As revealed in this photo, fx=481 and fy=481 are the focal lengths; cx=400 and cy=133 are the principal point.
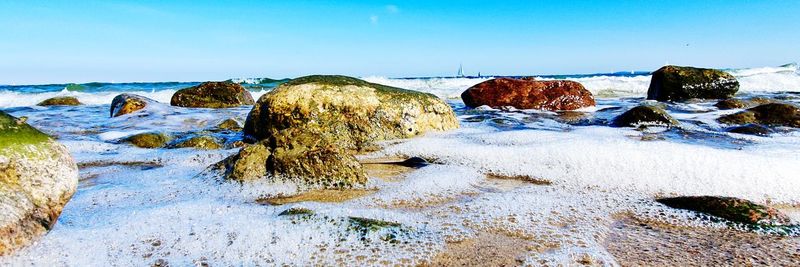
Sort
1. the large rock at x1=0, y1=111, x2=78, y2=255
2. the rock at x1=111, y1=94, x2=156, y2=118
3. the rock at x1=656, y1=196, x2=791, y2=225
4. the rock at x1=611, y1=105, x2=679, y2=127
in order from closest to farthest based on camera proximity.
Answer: the large rock at x1=0, y1=111, x2=78, y2=255 → the rock at x1=656, y1=196, x2=791, y2=225 → the rock at x1=611, y1=105, x2=679, y2=127 → the rock at x1=111, y1=94, x2=156, y2=118

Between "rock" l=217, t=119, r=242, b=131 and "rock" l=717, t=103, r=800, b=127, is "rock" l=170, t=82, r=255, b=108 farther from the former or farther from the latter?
"rock" l=717, t=103, r=800, b=127

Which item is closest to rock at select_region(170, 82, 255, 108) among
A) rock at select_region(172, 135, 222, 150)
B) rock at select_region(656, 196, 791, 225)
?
rock at select_region(172, 135, 222, 150)

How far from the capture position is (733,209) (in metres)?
2.19

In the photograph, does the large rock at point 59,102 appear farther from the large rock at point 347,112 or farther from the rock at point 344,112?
the rock at point 344,112

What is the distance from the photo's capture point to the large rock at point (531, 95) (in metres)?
8.43

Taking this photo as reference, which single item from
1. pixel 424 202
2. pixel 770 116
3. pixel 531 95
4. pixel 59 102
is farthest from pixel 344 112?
pixel 59 102

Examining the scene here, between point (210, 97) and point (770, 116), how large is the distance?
367 inches

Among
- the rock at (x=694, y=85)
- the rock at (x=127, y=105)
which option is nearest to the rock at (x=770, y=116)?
the rock at (x=694, y=85)

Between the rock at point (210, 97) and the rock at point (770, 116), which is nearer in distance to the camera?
the rock at point (770, 116)

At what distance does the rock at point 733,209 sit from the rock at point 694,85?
921cm

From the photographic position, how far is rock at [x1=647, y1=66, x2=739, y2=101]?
1032cm

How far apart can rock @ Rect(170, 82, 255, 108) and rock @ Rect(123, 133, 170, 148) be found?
4890 millimetres

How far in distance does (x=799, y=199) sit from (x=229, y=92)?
938 cm

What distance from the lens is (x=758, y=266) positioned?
1.66 m
